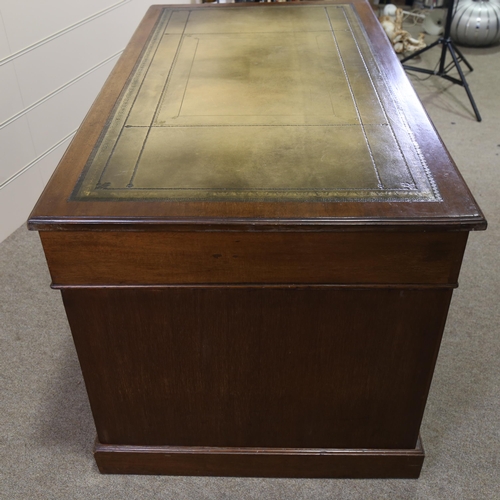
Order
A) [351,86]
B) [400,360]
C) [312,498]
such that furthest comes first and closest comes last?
[351,86], [312,498], [400,360]

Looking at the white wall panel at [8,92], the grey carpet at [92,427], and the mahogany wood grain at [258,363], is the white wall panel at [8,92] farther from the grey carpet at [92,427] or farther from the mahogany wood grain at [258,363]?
the mahogany wood grain at [258,363]

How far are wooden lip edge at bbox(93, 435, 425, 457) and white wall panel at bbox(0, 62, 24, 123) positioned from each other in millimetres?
1288

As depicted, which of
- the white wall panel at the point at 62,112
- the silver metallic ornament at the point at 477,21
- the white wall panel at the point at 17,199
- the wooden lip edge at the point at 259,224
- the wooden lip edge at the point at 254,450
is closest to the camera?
the wooden lip edge at the point at 259,224

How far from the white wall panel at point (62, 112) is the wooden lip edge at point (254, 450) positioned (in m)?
1.35

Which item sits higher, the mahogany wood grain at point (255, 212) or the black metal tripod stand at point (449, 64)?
the mahogany wood grain at point (255, 212)

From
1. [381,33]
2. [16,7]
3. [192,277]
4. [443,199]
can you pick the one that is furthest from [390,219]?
[16,7]

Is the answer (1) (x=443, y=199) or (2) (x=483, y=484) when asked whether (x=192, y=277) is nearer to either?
(1) (x=443, y=199)

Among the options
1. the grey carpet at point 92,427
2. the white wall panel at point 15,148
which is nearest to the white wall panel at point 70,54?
the white wall panel at point 15,148

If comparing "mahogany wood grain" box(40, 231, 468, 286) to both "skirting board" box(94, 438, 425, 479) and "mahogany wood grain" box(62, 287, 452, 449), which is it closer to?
"mahogany wood grain" box(62, 287, 452, 449)

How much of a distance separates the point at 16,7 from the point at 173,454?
1627 mm

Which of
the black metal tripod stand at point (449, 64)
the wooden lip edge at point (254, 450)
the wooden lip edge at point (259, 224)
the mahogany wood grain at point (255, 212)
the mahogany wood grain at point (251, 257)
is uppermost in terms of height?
the mahogany wood grain at point (255, 212)

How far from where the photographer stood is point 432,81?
3.43 metres

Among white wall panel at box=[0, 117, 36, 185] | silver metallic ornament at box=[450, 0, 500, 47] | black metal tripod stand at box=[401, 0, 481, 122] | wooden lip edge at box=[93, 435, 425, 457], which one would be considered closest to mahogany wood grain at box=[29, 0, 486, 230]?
wooden lip edge at box=[93, 435, 425, 457]

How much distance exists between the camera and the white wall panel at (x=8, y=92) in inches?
85.8
